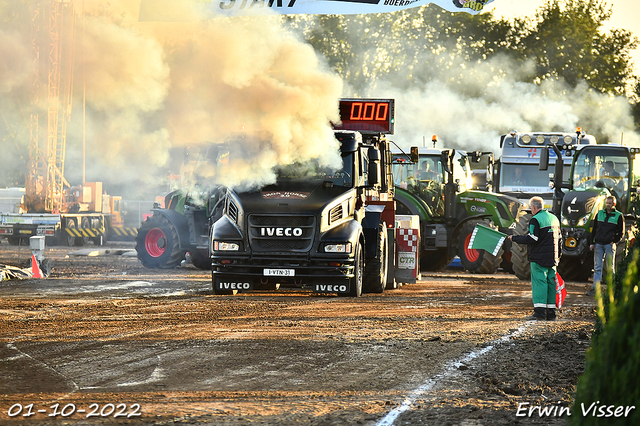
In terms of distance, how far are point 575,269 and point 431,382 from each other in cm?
1290

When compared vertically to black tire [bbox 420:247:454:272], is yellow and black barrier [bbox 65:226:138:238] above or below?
above

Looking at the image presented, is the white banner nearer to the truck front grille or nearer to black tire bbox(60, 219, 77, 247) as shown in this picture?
the truck front grille

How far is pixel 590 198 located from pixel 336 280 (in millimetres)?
7202

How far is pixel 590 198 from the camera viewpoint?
702 inches

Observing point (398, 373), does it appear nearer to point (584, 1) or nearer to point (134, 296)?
point (134, 296)

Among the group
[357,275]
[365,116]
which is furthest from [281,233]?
[365,116]

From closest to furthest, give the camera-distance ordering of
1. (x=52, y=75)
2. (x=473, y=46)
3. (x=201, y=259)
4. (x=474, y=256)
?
1. (x=52, y=75)
2. (x=201, y=259)
3. (x=474, y=256)
4. (x=473, y=46)

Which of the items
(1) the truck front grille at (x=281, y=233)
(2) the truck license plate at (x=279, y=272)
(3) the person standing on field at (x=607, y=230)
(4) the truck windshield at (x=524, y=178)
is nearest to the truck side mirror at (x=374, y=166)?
(1) the truck front grille at (x=281, y=233)

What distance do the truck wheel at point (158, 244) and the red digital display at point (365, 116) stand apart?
237 inches

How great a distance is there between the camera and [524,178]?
23.1 m

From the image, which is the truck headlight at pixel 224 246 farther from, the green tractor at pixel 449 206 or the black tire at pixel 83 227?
the black tire at pixel 83 227

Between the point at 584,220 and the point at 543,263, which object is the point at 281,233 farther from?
the point at 584,220

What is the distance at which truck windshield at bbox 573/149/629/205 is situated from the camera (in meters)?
18.8

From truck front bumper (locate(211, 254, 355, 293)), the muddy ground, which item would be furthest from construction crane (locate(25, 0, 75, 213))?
truck front bumper (locate(211, 254, 355, 293))
